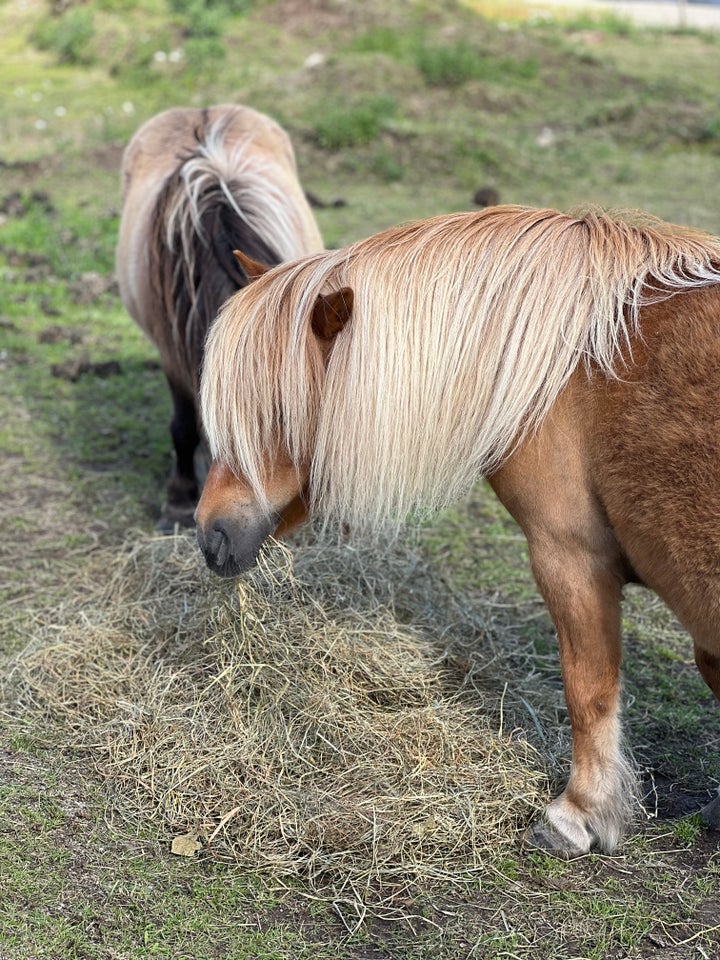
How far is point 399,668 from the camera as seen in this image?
321 centimetres

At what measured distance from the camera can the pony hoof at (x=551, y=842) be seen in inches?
104

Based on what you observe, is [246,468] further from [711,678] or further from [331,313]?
[711,678]

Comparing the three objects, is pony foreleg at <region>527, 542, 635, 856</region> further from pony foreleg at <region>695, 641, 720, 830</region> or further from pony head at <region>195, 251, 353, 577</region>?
pony head at <region>195, 251, 353, 577</region>

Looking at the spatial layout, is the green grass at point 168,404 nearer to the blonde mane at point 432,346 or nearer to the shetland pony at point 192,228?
the shetland pony at point 192,228

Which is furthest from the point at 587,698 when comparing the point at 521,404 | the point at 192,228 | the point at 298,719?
the point at 192,228

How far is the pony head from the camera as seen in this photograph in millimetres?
2580

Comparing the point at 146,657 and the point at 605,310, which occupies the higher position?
the point at 605,310

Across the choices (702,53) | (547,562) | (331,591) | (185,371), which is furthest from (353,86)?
(547,562)

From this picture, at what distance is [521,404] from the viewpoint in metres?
2.43

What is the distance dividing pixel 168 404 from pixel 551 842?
3.95 m

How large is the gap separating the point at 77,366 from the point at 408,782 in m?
4.06

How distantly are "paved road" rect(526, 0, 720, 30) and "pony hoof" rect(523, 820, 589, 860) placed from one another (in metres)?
21.5

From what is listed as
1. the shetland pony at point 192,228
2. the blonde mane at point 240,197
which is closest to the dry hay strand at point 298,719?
the shetland pony at point 192,228

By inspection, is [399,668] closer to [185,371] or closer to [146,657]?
[146,657]
